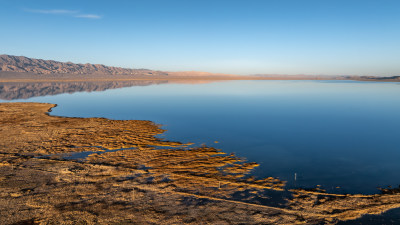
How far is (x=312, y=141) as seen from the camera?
61.9 feet

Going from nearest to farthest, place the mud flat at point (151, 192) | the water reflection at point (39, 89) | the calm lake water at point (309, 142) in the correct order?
the mud flat at point (151, 192), the calm lake water at point (309, 142), the water reflection at point (39, 89)

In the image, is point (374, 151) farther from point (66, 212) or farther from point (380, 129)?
point (66, 212)

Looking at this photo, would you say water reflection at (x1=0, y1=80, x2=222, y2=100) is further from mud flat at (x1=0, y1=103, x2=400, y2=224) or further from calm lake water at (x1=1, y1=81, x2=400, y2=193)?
mud flat at (x1=0, y1=103, x2=400, y2=224)

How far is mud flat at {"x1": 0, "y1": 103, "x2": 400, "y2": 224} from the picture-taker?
828 centimetres

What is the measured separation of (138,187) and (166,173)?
1.88 meters

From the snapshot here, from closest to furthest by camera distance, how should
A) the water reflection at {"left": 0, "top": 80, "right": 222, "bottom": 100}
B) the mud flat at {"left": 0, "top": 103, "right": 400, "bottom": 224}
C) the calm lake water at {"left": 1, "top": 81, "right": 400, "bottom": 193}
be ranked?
the mud flat at {"left": 0, "top": 103, "right": 400, "bottom": 224} → the calm lake water at {"left": 1, "top": 81, "right": 400, "bottom": 193} → the water reflection at {"left": 0, "top": 80, "right": 222, "bottom": 100}

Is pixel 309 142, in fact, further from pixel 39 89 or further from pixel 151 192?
pixel 39 89

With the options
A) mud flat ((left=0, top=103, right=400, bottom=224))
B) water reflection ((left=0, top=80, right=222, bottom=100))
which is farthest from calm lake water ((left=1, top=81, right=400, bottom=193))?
water reflection ((left=0, top=80, right=222, bottom=100))

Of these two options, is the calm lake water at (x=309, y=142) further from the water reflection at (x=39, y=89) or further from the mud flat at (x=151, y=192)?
the water reflection at (x=39, y=89)

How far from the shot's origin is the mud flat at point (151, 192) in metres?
8.28

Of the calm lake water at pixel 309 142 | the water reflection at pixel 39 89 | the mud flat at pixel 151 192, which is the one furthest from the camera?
the water reflection at pixel 39 89

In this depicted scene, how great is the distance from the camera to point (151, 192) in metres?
9.96

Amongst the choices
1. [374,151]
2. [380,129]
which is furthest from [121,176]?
[380,129]


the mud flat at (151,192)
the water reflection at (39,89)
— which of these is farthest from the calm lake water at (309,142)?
the water reflection at (39,89)
